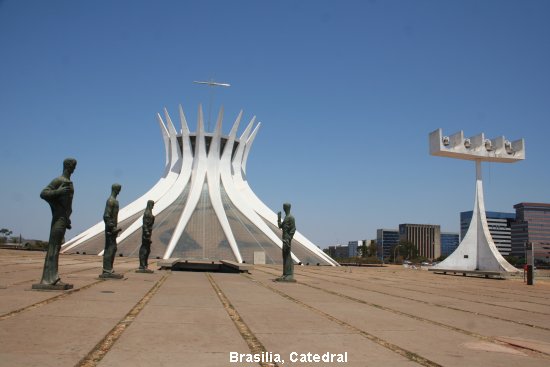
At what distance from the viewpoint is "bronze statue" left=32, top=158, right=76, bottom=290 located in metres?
8.25

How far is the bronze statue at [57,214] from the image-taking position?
27.1 ft

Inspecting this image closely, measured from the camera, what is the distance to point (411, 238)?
153 meters

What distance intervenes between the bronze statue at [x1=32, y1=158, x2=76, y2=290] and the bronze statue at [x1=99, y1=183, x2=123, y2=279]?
2805mm

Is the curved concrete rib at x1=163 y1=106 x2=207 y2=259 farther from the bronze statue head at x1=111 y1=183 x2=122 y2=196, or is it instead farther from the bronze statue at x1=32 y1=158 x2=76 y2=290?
the bronze statue at x1=32 y1=158 x2=76 y2=290

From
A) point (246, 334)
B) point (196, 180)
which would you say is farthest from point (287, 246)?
point (196, 180)

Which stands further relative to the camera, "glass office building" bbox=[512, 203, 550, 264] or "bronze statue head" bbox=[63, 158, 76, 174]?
"glass office building" bbox=[512, 203, 550, 264]

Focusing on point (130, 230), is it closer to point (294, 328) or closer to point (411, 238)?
point (294, 328)

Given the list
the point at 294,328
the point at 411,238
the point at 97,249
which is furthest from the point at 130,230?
the point at 411,238

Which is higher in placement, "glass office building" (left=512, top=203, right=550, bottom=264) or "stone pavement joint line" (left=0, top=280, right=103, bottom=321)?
"glass office building" (left=512, top=203, right=550, bottom=264)

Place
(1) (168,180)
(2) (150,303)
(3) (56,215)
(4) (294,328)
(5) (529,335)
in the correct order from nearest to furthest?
(4) (294,328)
(5) (529,335)
(2) (150,303)
(3) (56,215)
(1) (168,180)

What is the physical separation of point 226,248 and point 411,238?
5129 inches

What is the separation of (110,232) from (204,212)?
24.8m

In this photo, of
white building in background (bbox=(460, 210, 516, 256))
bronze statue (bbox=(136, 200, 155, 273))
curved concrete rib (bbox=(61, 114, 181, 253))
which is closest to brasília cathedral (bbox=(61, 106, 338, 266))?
curved concrete rib (bbox=(61, 114, 181, 253))

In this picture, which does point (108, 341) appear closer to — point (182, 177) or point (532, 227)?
point (182, 177)
